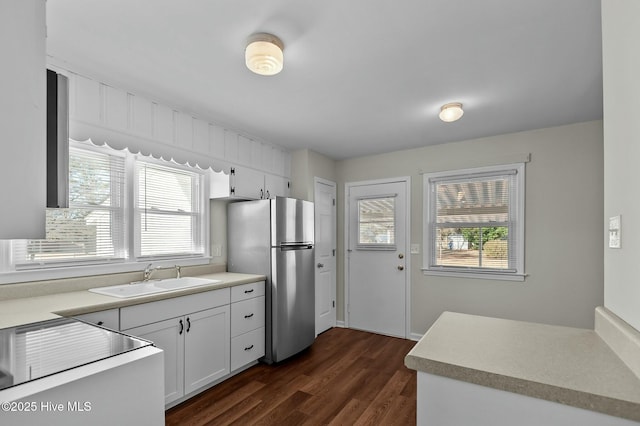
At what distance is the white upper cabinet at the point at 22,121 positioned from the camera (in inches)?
26.0

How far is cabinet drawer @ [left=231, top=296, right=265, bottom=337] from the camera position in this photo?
284cm

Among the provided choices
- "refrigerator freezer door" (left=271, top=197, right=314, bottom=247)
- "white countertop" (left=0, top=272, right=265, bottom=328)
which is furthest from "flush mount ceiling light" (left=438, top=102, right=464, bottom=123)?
"white countertop" (left=0, top=272, right=265, bottom=328)

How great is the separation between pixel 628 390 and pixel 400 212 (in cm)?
335

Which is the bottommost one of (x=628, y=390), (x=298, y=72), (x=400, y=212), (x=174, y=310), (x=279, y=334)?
(x=279, y=334)

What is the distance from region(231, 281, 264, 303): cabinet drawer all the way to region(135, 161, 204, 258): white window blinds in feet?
2.09

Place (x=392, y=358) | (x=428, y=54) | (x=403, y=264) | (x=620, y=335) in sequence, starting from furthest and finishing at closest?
(x=403, y=264) < (x=392, y=358) < (x=428, y=54) < (x=620, y=335)

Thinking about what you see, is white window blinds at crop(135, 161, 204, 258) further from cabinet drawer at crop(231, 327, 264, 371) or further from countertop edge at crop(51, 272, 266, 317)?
cabinet drawer at crop(231, 327, 264, 371)

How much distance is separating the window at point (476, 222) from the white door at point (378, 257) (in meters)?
0.34

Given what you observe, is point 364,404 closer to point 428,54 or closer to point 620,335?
point 620,335

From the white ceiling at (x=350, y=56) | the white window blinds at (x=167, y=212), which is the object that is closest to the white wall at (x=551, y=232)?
the white ceiling at (x=350, y=56)

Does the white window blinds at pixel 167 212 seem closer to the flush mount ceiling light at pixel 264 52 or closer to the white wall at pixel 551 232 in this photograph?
the flush mount ceiling light at pixel 264 52

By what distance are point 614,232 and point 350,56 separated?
160 cm

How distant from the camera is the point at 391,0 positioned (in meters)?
1.51

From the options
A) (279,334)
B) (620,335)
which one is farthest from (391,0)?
(279,334)
